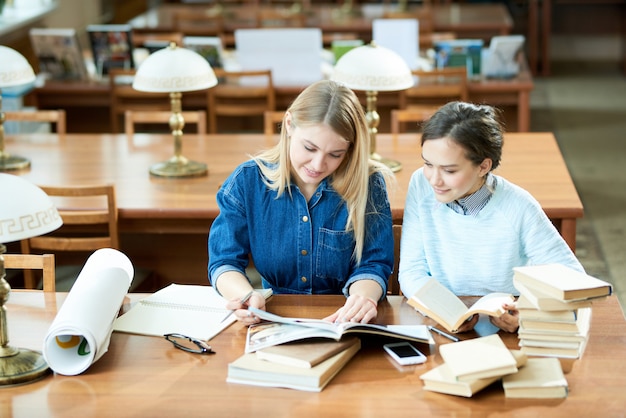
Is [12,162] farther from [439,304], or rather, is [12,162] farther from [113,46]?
[439,304]

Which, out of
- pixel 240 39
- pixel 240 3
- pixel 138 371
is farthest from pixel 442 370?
pixel 240 3

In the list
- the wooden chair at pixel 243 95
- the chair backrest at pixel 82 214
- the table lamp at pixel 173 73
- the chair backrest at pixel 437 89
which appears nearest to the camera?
the chair backrest at pixel 82 214

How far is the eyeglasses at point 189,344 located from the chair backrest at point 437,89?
296 cm

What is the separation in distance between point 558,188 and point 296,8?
15.1 ft

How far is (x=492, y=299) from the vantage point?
83.4 inches

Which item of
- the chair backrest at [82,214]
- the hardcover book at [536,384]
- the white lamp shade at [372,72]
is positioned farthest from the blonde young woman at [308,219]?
the white lamp shade at [372,72]

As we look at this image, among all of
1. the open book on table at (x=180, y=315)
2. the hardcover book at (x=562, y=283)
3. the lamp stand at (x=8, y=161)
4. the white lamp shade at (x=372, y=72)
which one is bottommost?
the open book on table at (x=180, y=315)

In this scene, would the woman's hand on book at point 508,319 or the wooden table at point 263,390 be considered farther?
the woman's hand on book at point 508,319

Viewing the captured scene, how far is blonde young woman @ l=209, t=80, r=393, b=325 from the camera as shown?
2.30 m

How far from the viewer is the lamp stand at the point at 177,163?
3.66 metres

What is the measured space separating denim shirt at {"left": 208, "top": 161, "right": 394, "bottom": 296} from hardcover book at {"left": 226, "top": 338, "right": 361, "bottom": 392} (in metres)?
0.44

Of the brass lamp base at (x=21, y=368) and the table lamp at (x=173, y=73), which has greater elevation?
the table lamp at (x=173, y=73)

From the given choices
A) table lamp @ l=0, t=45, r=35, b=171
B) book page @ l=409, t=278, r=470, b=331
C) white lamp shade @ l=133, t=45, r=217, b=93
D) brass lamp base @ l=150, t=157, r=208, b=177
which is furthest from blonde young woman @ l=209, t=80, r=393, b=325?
table lamp @ l=0, t=45, r=35, b=171

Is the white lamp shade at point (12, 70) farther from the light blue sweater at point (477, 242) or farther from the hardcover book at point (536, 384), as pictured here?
the hardcover book at point (536, 384)
